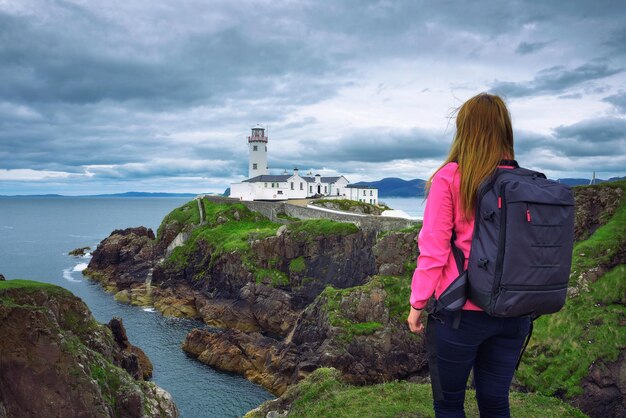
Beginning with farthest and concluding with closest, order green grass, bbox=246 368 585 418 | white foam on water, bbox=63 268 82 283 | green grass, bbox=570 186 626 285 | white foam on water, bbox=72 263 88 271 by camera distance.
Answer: white foam on water, bbox=72 263 88 271 < white foam on water, bbox=63 268 82 283 < green grass, bbox=570 186 626 285 < green grass, bbox=246 368 585 418

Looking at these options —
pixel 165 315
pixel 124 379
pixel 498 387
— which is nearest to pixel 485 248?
pixel 498 387

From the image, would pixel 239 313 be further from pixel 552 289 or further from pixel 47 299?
pixel 552 289

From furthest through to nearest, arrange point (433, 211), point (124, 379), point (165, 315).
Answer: point (165, 315)
point (124, 379)
point (433, 211)

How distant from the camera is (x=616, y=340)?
25.8 metres

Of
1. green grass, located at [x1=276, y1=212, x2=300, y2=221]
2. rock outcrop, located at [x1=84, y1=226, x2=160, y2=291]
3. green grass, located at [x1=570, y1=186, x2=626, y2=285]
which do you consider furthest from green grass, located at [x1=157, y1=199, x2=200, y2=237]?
green grass, located at [x1=570, y1=186, x2=626, y2=285]

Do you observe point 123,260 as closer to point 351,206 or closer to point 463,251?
point 351,206

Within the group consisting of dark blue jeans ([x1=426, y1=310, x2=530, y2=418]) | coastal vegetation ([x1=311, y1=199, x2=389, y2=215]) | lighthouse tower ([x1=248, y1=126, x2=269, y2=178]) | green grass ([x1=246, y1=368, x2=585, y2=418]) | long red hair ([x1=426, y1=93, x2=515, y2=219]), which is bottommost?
green grass ([x1=246, y1=368, x2=585, y2=418])

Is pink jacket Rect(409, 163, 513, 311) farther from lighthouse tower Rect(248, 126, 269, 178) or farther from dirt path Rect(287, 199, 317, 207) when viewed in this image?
lighthouse tower Rect(248, 126, 269, 178)

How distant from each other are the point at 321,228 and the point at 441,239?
52.9 m

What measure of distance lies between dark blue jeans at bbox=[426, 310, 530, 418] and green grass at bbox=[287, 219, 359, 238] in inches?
1962

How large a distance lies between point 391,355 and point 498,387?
103ft

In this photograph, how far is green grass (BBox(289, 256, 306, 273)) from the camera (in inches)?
2169

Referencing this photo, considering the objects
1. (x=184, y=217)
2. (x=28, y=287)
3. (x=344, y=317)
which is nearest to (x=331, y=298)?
(x=344, y=317)

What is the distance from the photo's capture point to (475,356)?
457 centimetres
